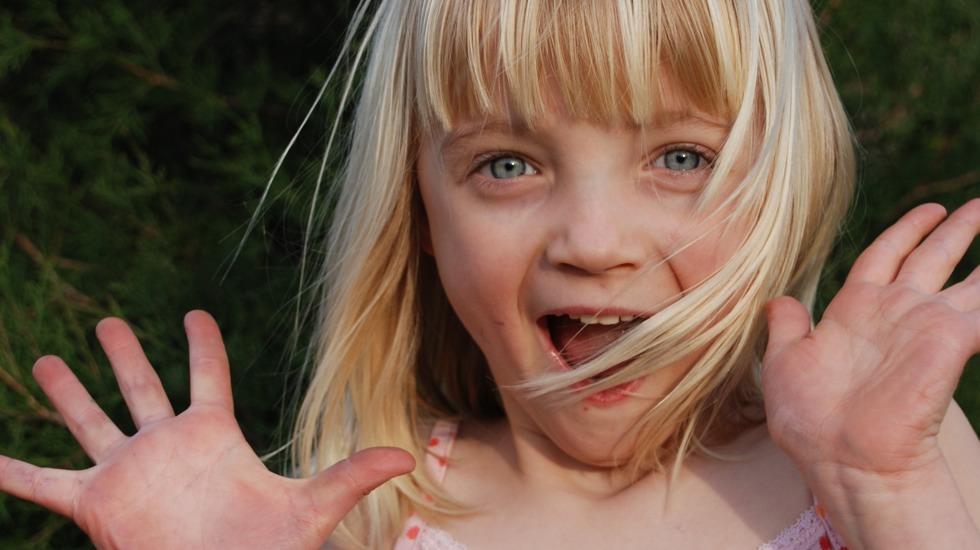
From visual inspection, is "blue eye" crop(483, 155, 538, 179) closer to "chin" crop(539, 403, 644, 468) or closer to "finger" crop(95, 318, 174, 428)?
"chin" crop(539, 403, 644, 468)

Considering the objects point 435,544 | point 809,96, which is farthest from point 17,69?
point 809,96

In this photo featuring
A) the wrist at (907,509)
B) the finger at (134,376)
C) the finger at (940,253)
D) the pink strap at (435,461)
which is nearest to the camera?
the wrist at (907,509)

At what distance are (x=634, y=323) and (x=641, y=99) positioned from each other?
336mm

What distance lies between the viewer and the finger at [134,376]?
1.90m

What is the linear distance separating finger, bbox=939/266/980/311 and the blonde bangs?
0.38 m

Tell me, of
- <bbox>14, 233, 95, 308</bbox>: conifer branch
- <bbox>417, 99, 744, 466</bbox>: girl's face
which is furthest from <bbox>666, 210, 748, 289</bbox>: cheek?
<bbox>14, 233, 95, 308</bbox>: conifer branch

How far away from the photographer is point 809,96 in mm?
2037

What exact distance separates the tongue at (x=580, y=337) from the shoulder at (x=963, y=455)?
19.0 inches

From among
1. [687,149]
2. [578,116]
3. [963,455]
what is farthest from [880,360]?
[578,116]

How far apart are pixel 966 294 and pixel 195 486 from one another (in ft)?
3.44

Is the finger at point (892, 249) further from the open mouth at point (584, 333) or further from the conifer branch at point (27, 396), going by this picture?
the conifer branch at point (27, 396)

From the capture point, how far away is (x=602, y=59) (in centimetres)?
182

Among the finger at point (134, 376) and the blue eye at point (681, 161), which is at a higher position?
the blue eye at point (681, 161)

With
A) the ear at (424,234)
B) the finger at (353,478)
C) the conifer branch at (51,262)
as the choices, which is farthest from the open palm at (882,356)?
the conifer branch at (51,262)
